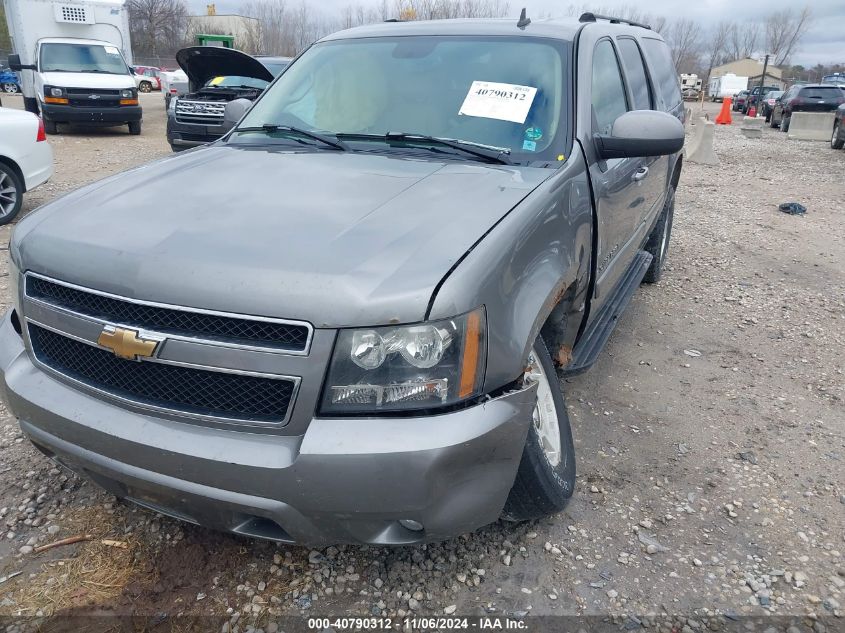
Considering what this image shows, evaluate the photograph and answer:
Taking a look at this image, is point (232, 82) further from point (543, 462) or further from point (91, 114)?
point (543, 462)

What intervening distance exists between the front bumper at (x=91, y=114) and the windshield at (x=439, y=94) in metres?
12.8

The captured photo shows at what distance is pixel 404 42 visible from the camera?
3.28 metres

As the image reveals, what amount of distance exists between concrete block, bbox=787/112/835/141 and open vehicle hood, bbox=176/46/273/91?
1677cm

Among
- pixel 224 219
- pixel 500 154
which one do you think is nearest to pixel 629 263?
pixel 500 154

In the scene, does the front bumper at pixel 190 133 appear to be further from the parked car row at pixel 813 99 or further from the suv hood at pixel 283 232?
the parked car row at pixel 813 99

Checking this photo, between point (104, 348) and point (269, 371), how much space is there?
0.54 meters

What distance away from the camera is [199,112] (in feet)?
33.6

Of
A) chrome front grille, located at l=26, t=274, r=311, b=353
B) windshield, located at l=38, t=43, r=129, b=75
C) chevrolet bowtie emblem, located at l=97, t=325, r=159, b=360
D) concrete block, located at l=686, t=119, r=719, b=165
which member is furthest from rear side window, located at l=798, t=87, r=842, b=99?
chevrolet bowtie emblem, located at l=97, t=325, r=159, b=360

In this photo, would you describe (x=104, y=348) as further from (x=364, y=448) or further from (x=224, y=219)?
(x=364, y=448)

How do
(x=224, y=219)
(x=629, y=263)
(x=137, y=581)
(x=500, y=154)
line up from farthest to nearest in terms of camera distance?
(x=629, y=263)
(x=500, y=154)
(x=137, y=581)
(x=224, y=219)

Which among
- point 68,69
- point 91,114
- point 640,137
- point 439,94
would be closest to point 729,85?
point 68,69

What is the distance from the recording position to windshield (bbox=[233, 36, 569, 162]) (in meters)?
2.81

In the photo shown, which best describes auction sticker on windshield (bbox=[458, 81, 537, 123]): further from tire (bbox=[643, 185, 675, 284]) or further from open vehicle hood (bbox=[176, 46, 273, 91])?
open vehicle hood (bbox=[176, 46, 273, 91])

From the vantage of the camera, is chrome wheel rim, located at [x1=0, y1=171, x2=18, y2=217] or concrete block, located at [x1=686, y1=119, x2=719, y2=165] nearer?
chrome wheel rim, located at [x1=0, y1=171, x2=18, y2=217]
